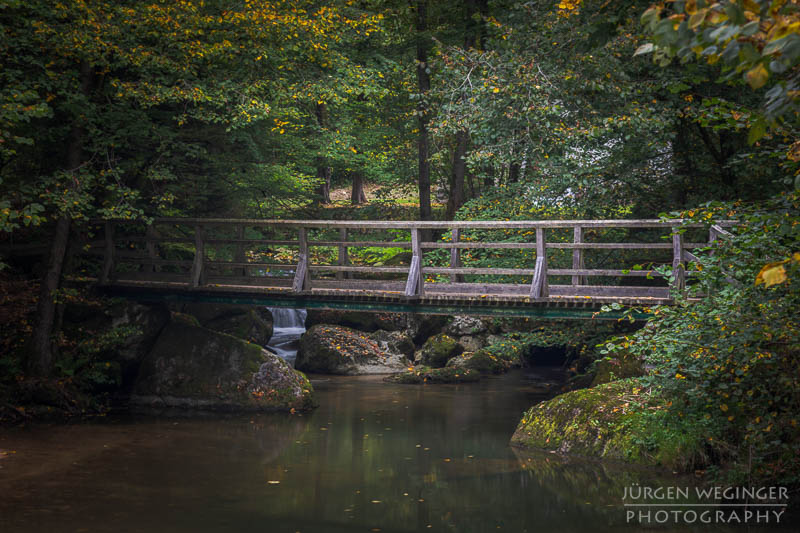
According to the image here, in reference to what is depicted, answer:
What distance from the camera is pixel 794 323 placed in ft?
24.0

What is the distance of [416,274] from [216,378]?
14.6 feet

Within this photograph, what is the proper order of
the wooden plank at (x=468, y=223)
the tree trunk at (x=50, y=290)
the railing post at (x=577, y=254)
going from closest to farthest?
the wooden plank at (x=468, y=223) → the railing post at (x=577, y=254) → the tree trunk at (x=50, y=290)

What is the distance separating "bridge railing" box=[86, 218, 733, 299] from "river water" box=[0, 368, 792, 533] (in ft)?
7.49

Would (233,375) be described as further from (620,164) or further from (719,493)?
(719,493)

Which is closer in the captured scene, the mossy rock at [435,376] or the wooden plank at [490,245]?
the wooden plank at [490,245]

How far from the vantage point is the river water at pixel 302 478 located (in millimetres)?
7492

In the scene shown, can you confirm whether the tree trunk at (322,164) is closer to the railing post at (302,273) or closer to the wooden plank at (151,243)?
the railing post at (302,273)

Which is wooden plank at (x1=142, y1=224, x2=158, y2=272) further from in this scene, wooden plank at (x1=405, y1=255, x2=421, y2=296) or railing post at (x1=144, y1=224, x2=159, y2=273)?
wooden plank at (x1=405, y1=255, x2=421, y2=296)

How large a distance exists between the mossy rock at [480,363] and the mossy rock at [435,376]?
19.2 inches

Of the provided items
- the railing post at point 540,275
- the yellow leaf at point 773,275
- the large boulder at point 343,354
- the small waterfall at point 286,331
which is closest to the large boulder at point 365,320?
the large boulder at point 343,354

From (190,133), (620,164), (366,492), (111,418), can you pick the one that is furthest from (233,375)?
(620,164)

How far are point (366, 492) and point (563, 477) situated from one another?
2385 millimetres

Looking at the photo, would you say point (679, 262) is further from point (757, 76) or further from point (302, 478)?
point (757, 76)

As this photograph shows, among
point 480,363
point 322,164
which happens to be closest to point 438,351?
point 480,363
